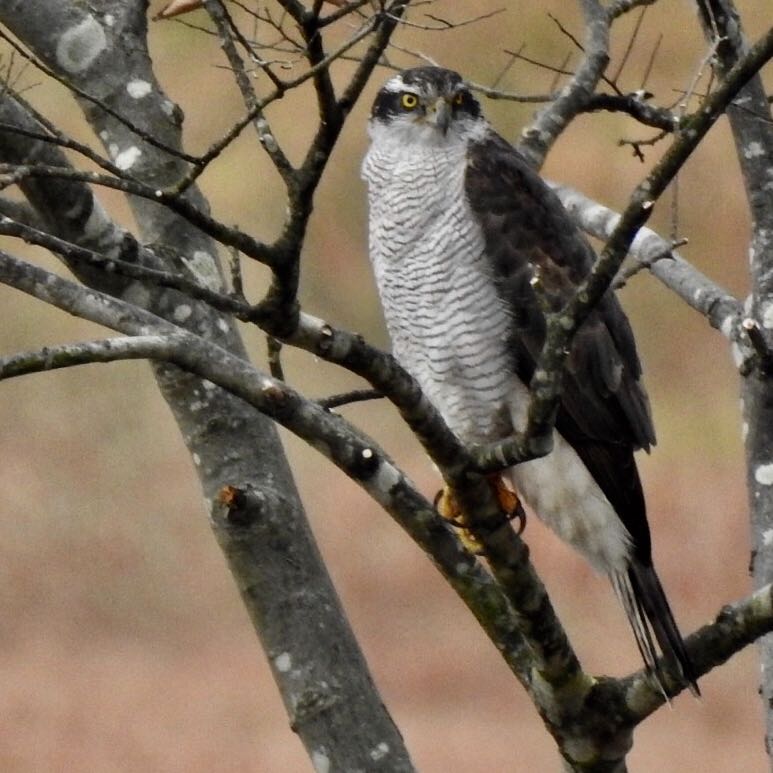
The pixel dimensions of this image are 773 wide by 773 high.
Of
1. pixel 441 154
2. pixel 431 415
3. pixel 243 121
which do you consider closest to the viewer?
pixel 243 121

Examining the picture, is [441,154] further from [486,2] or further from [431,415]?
[486,2]

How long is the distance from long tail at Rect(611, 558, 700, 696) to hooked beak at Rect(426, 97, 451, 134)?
96 centimetres

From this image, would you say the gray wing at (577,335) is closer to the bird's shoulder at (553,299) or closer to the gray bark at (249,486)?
the bird's shoulder at (553,299)

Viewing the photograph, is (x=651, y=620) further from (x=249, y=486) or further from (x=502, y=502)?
Answer: (x=249, y=486)

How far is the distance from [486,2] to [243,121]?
7326mm

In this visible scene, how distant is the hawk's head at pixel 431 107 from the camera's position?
10.5ft

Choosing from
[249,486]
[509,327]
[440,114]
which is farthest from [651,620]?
[440,114]

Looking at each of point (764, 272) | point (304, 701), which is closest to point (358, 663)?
point (304, 701)

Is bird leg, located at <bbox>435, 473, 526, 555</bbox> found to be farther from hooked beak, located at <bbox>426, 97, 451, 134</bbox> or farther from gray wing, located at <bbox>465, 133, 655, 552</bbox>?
hooked beak, located at <bbox>426, 97, 451, 134</bbox>

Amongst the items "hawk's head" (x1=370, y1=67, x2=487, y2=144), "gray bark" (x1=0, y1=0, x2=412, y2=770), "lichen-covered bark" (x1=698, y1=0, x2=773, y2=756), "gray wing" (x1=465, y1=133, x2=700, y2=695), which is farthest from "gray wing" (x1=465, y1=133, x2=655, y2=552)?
"gray bark" (x1=0, y1=0, x2=412, y2=770)

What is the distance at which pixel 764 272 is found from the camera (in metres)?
2.86

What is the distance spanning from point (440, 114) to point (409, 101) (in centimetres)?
12

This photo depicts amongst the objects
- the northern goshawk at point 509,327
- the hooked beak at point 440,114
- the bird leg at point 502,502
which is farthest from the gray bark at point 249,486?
the hooked beak at point 440,114

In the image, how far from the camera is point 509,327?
9.89 ft
